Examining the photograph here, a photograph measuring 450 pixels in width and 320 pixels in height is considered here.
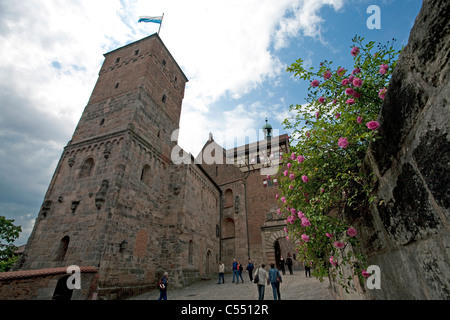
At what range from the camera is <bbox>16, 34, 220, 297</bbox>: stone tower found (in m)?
9.24

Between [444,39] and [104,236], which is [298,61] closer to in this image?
[444,39]

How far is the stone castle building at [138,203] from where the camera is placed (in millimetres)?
9102

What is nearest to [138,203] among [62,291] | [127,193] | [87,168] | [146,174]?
[127,193]

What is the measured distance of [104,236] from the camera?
8766mm

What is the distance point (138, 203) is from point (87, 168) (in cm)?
347

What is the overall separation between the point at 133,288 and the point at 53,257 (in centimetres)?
368

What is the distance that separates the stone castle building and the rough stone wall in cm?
319

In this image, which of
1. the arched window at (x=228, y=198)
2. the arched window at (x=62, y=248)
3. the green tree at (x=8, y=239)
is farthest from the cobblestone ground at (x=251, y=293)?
the green tree at (x=8, y=239)

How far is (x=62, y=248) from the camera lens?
9430 mm

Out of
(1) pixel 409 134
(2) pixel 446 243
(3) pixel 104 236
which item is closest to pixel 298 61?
(1) pixel 409 134

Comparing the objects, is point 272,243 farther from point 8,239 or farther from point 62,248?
point 8,239

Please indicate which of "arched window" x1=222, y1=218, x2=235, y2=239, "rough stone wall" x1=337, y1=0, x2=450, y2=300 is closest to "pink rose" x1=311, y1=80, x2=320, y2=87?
"rough stone wall" x1=337, y1=0, x2=450, y2=300

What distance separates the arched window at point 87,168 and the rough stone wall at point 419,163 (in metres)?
12.7

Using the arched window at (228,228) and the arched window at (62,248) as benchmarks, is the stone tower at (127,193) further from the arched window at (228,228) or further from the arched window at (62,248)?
the arched window at (228,228)
